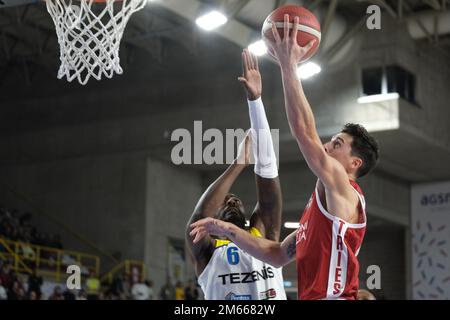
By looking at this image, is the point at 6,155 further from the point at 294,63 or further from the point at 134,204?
the point at 294,63

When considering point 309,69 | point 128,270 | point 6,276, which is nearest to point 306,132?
point 6,276

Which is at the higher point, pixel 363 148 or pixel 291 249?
pixel 363 148

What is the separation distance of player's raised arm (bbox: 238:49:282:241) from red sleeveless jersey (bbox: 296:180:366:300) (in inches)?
42.9

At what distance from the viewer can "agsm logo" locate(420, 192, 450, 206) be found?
20469 mm

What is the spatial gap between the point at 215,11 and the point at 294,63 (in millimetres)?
10881

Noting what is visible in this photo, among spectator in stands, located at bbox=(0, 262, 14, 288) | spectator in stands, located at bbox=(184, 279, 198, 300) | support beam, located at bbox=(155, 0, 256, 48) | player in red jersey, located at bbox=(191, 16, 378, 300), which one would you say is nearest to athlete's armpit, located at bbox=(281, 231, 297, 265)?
player in red jersey, located at bbox=(191, 16, 378, 300)

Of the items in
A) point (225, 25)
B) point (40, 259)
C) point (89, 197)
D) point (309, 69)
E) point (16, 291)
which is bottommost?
point (16, 291)

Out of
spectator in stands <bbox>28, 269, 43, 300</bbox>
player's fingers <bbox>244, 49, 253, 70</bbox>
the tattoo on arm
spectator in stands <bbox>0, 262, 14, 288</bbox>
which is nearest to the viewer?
the tattoo on arm

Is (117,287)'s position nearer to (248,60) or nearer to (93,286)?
(93,286)

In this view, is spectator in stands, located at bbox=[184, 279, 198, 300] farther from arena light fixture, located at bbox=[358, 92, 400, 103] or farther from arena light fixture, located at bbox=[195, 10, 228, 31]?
arena light fixture, located at bbox=[195, 10, 228, 31]

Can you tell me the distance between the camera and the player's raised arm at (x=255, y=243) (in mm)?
4238

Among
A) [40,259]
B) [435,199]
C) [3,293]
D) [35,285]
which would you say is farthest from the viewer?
[435,199]

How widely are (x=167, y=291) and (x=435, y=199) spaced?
708 centimetres

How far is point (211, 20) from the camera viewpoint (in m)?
14.7
